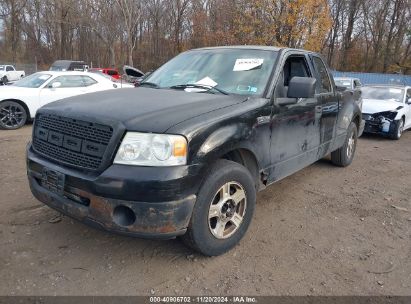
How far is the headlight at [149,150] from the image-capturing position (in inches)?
106

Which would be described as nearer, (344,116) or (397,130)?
(344,116)

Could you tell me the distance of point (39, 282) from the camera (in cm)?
284

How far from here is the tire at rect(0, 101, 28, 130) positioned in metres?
9.01

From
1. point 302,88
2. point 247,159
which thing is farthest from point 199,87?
point 302,88

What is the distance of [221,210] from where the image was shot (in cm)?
319

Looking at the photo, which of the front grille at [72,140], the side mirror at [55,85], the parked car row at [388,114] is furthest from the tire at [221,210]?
the side mirror at [55,85]

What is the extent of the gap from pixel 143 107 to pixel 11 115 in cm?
740

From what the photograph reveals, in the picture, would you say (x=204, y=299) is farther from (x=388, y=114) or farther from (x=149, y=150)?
(x=388, y=114)

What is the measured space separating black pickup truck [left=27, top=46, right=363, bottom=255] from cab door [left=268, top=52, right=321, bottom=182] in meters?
0.01

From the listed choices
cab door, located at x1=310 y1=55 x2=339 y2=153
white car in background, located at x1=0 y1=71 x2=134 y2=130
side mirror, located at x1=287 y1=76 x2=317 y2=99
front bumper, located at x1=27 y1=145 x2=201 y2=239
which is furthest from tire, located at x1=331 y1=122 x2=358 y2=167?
white car in background, located at x1=0 y1=71 x2=134 y2=130

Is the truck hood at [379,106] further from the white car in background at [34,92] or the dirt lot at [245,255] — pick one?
the white car in background at [34,92]

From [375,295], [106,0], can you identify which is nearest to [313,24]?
[106,0]

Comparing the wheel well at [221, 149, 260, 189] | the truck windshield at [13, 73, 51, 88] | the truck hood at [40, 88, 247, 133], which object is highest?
the truck windshield at [13, 73, 51, 88]

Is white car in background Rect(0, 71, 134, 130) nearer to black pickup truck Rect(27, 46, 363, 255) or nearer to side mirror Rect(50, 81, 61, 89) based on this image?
side mirror Rect(50, 81, 61, 89)
